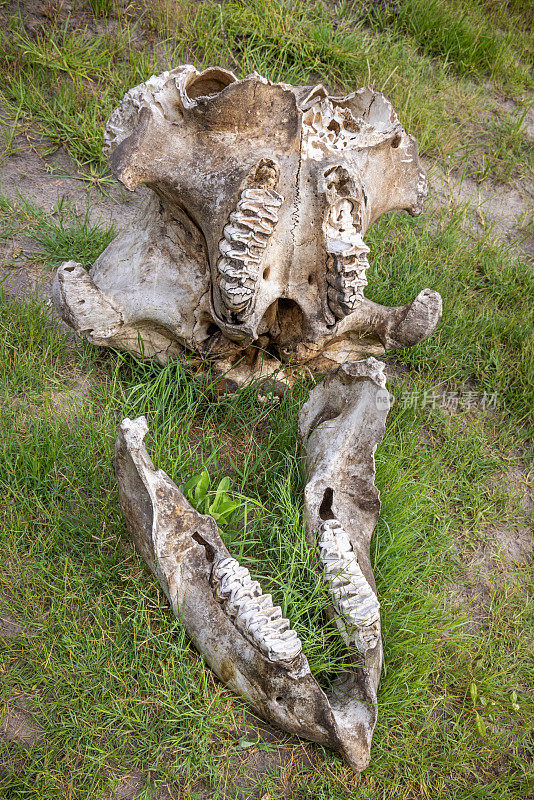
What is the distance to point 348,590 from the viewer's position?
249cm

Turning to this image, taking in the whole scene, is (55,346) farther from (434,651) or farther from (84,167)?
(434,651)

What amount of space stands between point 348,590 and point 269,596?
1.03 ft

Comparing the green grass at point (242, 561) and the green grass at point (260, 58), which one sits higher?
the green grass at point (260, 58)

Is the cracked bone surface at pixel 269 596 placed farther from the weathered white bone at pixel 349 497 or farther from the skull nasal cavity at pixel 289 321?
the skull nasal cavity at pixel 289 321

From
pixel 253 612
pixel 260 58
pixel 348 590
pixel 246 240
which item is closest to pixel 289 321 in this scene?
pixel 246 240

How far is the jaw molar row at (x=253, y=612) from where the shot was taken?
2.21 metres

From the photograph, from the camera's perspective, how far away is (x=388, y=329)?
3293 millimetres

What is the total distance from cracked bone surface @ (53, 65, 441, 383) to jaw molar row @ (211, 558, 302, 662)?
0.91m

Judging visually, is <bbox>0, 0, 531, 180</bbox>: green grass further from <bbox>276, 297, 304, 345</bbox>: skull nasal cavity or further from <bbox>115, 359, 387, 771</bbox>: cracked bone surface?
<bbox>115, 359, 387, 771</bbox>: cracked bone surface

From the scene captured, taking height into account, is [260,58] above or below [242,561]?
above

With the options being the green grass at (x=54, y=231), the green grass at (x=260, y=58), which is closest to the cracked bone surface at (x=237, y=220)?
the green grass at (x=54, y=231)

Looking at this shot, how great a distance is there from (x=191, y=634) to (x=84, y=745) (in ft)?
1.50

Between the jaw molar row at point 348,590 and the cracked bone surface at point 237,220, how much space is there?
81 cm

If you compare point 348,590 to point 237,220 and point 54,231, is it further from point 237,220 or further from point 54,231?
point 54,231
